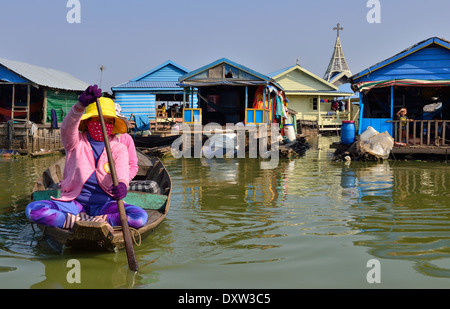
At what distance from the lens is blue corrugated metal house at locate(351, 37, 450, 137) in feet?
51.8

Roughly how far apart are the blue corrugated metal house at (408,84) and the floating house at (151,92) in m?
13.2

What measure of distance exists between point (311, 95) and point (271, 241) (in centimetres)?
3153

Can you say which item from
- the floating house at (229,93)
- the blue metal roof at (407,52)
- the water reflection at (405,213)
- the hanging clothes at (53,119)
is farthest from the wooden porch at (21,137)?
the blue metal roof at (407,52)

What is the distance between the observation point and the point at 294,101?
122 ft

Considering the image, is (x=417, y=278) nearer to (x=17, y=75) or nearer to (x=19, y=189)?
(x=19, y=189)

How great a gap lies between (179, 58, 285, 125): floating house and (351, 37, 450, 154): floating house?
472 centimetres

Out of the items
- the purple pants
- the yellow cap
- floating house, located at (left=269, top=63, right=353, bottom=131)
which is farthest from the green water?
floating house, located at (left=269, top=63, right=353, bottom=131)

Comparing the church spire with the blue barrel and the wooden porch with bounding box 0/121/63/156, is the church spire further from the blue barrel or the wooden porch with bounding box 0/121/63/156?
the wooden porch with bounding box 0/121/63/156

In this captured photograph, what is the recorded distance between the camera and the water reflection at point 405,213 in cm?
521

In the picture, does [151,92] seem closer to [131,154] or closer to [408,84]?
[408,84]

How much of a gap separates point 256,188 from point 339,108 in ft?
102

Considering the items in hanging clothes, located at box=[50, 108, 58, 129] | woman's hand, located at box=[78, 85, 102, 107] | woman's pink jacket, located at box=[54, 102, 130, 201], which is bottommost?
woman's pink jacket, located at box=[54, 102, 130, 201]

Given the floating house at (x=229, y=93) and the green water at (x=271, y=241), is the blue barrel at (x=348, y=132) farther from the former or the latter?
the green water at (x=271, y=241)

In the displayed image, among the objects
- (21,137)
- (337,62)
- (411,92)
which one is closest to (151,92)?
(21,137)
